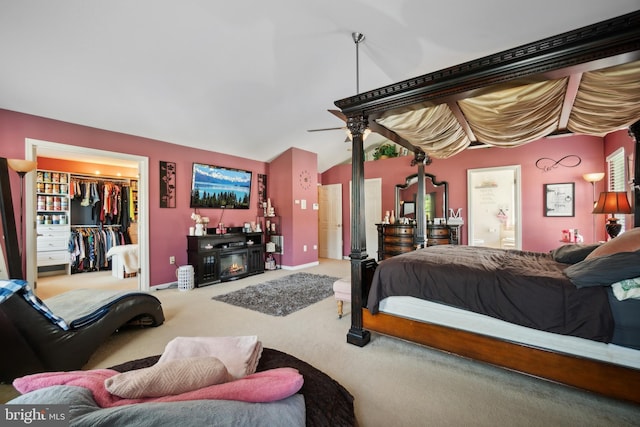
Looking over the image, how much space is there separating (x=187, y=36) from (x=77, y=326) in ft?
9.25

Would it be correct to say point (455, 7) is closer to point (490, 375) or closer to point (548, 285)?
point (548, 285)

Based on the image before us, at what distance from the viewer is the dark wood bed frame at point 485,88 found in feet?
4.94

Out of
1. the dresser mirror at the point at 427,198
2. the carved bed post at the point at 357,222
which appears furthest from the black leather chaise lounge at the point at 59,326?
the dresser mirror at the point at 427,198

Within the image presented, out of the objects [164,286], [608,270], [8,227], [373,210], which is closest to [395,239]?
[373,210]

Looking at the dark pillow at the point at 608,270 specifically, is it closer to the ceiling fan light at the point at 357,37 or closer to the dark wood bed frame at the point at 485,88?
the dark wood bed frame at the point at 485,88

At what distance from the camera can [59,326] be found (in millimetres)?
1923

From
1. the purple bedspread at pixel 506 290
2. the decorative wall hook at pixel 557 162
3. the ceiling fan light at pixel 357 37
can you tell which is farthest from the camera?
the decorative wall hook at pixel 557 162

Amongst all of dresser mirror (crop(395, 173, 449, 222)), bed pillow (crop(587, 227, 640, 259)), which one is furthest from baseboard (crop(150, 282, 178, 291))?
bed pillow (crop(587, 227, 640, 259))

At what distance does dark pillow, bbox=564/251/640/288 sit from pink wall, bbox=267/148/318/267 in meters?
4.67

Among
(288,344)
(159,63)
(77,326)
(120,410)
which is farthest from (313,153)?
(120,410)

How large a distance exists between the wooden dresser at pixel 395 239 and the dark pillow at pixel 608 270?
349cm

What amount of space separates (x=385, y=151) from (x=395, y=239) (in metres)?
2.26

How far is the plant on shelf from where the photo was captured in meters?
6.22

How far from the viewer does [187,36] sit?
2596mm
